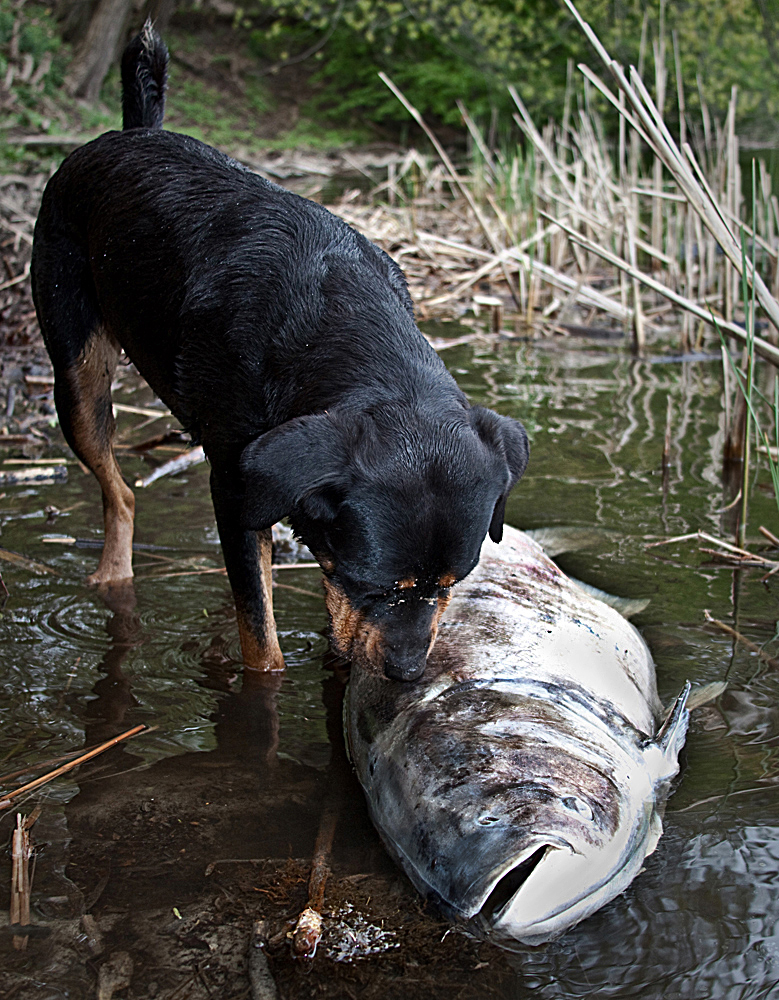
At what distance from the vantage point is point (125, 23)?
2427cm

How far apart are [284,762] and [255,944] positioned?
2.68 feet

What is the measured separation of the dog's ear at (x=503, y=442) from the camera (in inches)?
113

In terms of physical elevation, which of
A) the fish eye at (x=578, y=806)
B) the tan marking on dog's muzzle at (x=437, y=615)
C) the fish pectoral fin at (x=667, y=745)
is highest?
the tan marking on dog's muzzle at (x=437, y=615)

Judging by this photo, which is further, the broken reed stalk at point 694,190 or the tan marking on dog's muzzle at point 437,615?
the broken reed stalk at point 694,190

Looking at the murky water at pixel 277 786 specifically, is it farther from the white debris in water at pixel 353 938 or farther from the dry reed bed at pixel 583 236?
the dry reed bed at pixel 583 236

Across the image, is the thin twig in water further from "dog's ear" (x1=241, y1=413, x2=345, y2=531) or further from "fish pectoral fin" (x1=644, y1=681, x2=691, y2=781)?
"dog's ear" (x1=241, y1=413, x2=345, y2=531)

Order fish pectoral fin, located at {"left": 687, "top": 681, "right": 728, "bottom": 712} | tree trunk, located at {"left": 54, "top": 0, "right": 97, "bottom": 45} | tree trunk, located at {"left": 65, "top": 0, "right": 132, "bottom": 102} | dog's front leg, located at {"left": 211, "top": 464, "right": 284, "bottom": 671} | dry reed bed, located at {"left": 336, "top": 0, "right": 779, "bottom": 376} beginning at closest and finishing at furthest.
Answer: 1. fish pectoral fin, located at {"left": 687, "top": 681, "right": 728, "bottom": 712}
2. dog's front leg, located at {"left": 211, "top": 464, "right": 284, "bottom": 671}
3. dry reed bed, located at {"left": 336, "top": 0, "right": 779, "bottom": 376}
4. tree trunk, located at {"left": 65, "top": 0, "right": 132, "bottom": 102}
5. tree trunk, located at {"left": 54, "top": 0, "right": 97, "bottom": 45}

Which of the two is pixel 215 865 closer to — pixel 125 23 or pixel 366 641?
pixel 366 641

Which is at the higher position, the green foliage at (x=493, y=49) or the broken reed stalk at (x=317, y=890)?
the green foliage at (x=493, y=49)

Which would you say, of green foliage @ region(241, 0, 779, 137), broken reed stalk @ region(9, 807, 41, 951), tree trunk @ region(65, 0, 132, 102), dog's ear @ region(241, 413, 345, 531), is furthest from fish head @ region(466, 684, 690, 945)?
→ tree trunk @ region(65, 0, 132, 102)

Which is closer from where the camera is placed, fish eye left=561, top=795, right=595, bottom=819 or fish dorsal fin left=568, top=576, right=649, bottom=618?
fish eye left=561, top=795, right=595, bottom=819

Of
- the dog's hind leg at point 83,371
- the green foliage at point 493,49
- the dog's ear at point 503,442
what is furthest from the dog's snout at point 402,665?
the green foliage at point 493,49

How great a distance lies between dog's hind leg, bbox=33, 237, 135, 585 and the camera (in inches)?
166

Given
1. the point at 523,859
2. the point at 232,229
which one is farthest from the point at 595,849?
the point at 232,229
